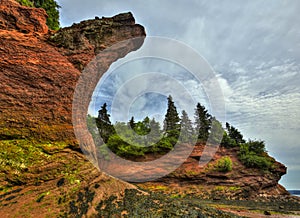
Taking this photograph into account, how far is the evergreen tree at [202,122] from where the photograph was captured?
99.3ft

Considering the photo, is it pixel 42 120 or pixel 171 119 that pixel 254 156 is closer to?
pixel 171 119

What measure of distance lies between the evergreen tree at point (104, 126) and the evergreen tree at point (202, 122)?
15.8 meters

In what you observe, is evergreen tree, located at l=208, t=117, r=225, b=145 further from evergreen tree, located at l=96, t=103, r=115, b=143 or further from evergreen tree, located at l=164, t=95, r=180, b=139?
evergreen tree, located at l=96, t=103, r=115, b=143

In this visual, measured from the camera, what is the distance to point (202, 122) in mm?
34125

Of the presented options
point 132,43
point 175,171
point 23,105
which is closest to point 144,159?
point 175,171

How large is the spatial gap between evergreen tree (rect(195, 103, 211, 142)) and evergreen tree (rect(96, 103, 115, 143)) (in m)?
15.8

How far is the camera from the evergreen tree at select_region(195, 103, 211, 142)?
3027cm

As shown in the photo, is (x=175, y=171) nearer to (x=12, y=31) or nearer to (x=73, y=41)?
(x=73, y=41)

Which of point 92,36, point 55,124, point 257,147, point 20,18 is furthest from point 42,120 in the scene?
point 257,147

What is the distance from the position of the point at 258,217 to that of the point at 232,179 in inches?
572

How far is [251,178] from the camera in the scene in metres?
23.9

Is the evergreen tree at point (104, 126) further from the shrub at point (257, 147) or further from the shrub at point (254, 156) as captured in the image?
the shrub at point (257, 147)

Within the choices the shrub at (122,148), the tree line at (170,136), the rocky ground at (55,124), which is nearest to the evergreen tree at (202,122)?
the tree line at (170,136)

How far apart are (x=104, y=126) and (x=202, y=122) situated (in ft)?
63.1
